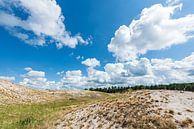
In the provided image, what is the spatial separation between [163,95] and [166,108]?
17.9 feet

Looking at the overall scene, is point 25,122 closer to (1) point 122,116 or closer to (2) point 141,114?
(1) point 122,116

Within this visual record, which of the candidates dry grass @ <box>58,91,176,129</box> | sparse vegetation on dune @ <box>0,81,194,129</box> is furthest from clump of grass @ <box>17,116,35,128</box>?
dry grass @ <box>58,91,176,129</box>

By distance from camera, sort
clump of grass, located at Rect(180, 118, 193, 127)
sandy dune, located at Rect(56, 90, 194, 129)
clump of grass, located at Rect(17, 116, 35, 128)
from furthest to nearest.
A: clump of grass, located at Rect(17, 116, 35, 128), sandy dune, located at Rect(56, 90, 194, 129), clump of grass, located at Rect(180, 118, 193, 127)

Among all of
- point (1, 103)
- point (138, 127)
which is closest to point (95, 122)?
point (138, 127)

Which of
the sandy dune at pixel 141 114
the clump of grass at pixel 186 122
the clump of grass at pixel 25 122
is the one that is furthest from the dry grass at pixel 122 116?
the clump of grass at pixel 25 122

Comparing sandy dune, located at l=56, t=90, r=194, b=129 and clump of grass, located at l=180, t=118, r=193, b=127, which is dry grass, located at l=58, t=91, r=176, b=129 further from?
clump of grass, located at l=180, t=118, r=193, b=127

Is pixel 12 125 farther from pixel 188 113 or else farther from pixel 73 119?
pixel 188 113

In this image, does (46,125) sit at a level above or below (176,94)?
below

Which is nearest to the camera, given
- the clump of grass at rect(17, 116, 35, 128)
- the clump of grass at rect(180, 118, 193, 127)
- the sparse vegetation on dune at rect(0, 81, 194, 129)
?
the clump of grass at rect(180, 118, 193, 127)

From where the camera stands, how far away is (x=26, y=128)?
35.1 m

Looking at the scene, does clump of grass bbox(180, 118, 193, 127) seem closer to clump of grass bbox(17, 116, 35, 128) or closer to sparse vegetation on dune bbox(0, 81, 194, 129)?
sparse vegetation on dune bbox(0, 81, 194, 129)

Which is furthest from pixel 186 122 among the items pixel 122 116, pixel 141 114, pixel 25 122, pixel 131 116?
pixel 25 122

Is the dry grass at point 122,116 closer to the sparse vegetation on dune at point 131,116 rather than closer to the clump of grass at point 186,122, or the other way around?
the sparse vegetation on dune at point 131,116

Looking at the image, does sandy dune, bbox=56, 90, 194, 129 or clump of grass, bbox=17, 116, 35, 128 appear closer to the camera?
sandy dune, bbox=56, 90, 194, 129
